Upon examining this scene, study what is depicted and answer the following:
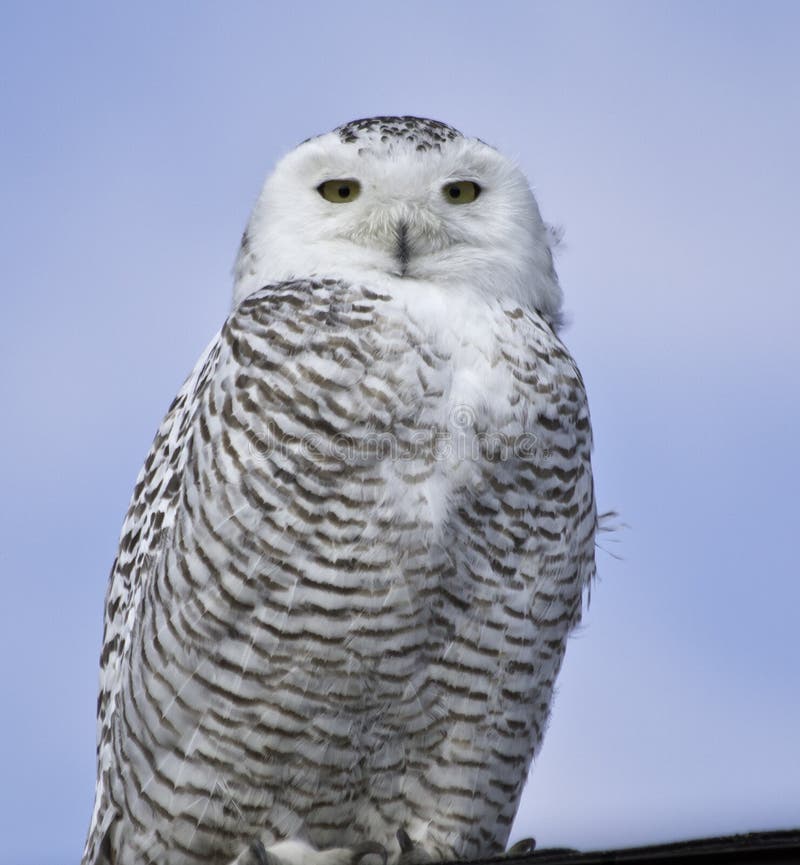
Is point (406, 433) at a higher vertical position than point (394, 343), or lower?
lower

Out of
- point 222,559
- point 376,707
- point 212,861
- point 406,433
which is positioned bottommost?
point 212,861

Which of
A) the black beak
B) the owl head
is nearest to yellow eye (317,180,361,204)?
the owl head

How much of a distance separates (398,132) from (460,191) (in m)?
0.24

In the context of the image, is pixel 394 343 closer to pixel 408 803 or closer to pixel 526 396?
pixel 526 396

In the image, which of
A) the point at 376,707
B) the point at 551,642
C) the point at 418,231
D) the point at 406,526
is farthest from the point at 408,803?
the point at 418,231

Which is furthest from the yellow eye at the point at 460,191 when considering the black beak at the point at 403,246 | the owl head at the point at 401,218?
the black beak at the point at 403,246

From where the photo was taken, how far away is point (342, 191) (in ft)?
13.2

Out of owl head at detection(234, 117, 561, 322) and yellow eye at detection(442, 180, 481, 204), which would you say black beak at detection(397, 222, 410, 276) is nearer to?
owl head at detection(234, 117, 561, 322)

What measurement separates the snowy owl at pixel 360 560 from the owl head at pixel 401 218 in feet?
0.03

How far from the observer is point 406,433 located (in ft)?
11.5

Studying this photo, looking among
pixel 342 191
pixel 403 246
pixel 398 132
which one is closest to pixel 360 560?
pixel 403 246

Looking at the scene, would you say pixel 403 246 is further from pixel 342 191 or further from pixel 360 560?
pixel 360 560

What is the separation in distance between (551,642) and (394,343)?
3.00ft

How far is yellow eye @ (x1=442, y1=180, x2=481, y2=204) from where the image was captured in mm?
4031
